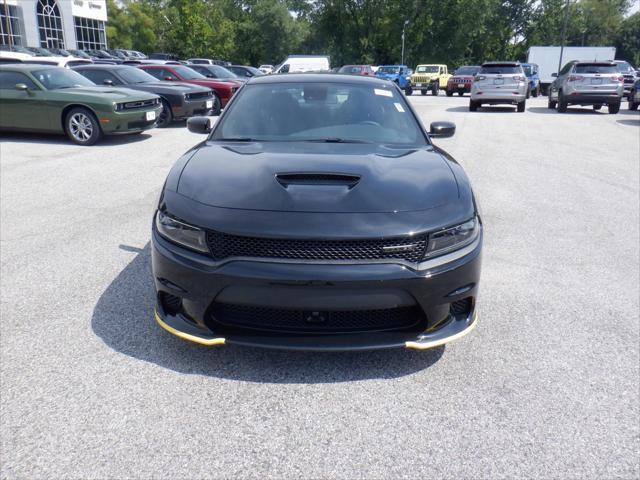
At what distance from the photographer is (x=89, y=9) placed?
185 ft

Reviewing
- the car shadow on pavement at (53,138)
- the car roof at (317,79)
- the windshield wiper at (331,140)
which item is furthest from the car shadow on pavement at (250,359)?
the car shadow on pavement at (53,138)

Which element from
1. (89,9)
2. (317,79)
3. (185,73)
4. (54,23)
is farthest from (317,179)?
(89,9)

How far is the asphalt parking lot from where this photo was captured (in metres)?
2.36

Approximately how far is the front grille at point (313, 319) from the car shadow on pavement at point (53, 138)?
941 centimetres

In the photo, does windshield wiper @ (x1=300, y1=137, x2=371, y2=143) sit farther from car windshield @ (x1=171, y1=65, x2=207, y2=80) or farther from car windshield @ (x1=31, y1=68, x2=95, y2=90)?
car windshield @ (x1=171, y1=65, x2=207, y2=80)

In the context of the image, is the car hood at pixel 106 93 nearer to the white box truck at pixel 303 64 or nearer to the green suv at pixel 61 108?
the green suv at pixel 61 108

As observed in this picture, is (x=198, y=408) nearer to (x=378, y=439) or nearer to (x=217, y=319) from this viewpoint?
(x=217, y=319)

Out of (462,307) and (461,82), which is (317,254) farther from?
(461,82)

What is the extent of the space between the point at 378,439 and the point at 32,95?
10875 millimetres

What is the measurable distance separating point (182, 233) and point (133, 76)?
1262 centimetres

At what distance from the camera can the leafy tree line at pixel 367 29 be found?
63.1 meters

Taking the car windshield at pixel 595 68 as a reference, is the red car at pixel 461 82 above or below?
below

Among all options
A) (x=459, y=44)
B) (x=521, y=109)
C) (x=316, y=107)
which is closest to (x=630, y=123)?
(x=521, y=109)

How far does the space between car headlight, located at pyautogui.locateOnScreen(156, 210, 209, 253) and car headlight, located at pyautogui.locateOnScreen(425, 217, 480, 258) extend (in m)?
1.09
